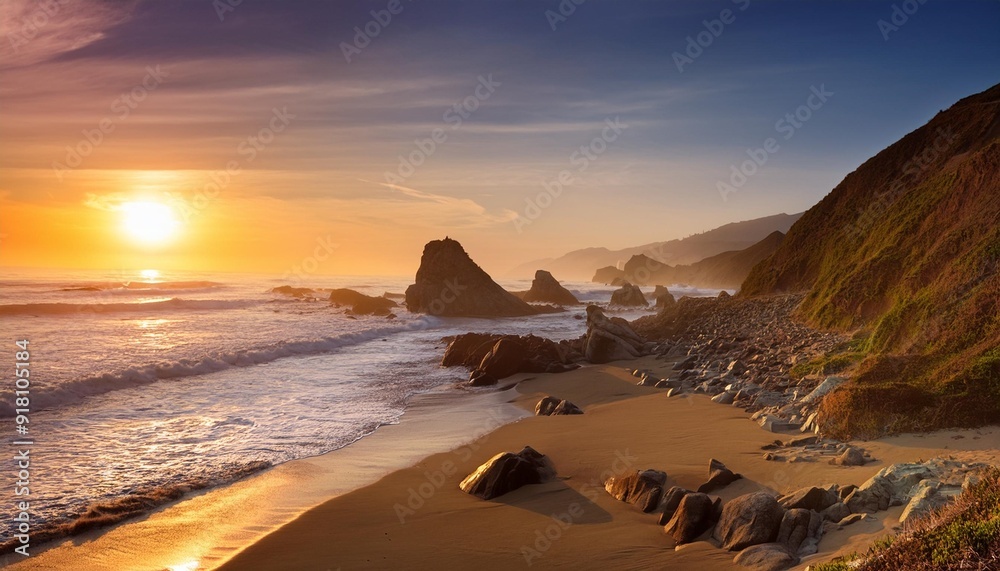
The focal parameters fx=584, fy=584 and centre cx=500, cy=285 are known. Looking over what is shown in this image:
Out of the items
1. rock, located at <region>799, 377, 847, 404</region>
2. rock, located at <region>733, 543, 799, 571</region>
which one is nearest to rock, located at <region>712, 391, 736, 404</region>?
rock, located at <region>799, 377, 847, 404</region>

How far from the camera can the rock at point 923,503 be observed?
5492 mm

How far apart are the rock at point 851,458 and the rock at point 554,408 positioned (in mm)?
7263

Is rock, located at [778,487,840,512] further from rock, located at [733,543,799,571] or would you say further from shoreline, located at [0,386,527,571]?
shoreline, located at [0,386,527,571]

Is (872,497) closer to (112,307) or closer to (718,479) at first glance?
(718,479)

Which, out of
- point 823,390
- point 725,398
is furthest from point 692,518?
point 725,398

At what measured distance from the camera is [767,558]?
580 centimetres

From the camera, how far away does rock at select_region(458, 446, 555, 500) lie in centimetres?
904

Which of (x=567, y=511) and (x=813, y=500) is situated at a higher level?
(x=813, y=500)

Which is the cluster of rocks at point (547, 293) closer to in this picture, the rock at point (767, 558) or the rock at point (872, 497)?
the rock at point (872, 497)

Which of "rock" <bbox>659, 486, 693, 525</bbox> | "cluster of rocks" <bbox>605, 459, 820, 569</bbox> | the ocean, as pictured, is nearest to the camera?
"cluster of rocks" <bbox>605, 459, 820, 569</bbox>

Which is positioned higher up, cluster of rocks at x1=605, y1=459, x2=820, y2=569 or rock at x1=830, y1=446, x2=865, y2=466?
rock at x1=830, y1=446, x2=865, y2=466

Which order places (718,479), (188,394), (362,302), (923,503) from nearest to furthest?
(923,503) → (718,479) → (188,394) → (362,302)

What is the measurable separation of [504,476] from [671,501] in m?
2.73

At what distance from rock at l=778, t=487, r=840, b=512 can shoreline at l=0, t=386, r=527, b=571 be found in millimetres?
6629
